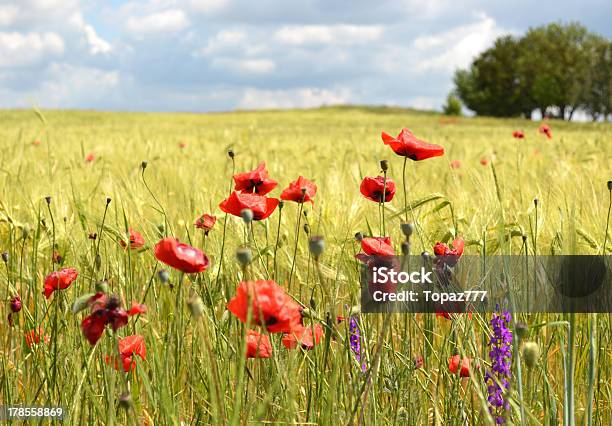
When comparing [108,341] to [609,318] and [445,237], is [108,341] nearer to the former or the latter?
[445,237]

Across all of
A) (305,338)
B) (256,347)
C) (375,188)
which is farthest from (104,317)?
(375,188)

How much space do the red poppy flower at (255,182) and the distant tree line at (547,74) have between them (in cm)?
3483

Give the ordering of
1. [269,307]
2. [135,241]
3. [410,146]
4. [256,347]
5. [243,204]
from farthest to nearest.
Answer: [135,241] → [410,146] → [243,204] → [256,347] → [269,307]

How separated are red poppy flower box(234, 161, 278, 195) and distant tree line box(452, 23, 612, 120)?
34.8 meters

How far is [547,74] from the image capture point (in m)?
32.9

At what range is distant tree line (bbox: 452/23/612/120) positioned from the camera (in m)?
33.1

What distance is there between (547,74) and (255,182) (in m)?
35.0

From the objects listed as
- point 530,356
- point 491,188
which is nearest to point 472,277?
point 491,188

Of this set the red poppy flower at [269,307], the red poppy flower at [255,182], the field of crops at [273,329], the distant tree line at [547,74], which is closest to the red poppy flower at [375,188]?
the field of crops at [273,329]

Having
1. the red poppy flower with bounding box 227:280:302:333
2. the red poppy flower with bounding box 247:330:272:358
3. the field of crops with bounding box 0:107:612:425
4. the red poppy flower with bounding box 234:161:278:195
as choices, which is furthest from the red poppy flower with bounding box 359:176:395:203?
the red poppy flower with bounding box 227:280:302:333

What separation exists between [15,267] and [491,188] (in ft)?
3.80

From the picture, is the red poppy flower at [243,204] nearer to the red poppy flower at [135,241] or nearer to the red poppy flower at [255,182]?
the red poppy flower at [255,182]

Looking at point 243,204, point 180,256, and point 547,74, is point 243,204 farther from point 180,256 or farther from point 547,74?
point 547,74

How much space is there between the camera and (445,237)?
1.26 m
